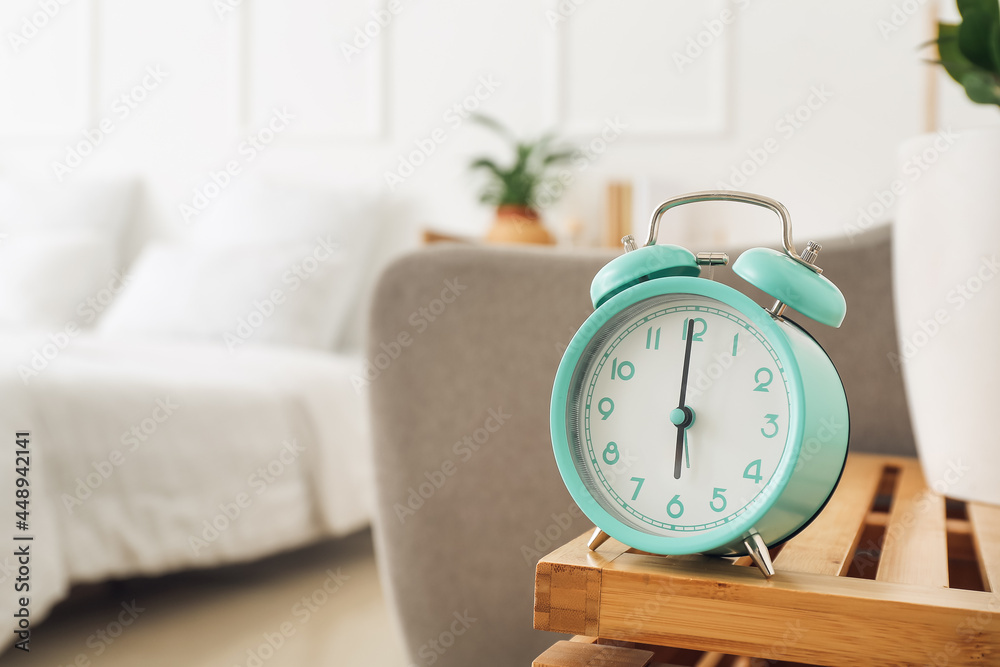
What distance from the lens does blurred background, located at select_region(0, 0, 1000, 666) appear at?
1.85 meters

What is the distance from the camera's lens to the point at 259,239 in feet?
9.65

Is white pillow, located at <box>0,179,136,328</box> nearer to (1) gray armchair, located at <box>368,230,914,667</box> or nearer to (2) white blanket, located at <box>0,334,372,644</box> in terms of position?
(2) white blanket, located at <box>0,334,372,644</box>

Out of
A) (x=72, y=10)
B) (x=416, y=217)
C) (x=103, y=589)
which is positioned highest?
(x=72, y=10)

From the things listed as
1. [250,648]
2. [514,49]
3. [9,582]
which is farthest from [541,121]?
[9,582]

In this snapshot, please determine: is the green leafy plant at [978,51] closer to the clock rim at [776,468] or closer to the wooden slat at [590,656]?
the clock rim at [776,468]

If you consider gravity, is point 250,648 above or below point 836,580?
below

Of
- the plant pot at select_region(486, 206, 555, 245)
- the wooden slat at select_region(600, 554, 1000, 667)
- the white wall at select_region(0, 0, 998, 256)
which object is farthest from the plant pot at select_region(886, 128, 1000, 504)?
the plant pot at select_region(486, 206, 555, 245)

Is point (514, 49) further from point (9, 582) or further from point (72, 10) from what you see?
point (9, 582)

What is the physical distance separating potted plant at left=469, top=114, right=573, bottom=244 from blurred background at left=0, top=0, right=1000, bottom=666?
0.26 ft

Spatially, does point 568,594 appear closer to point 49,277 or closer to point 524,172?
point 524,172

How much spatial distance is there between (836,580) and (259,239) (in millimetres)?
2668

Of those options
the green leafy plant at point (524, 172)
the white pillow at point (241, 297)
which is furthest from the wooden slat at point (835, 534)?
the white pillow at point (241, 297)

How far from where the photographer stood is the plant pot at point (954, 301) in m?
0.80

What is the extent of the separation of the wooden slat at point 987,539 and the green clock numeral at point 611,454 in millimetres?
238
